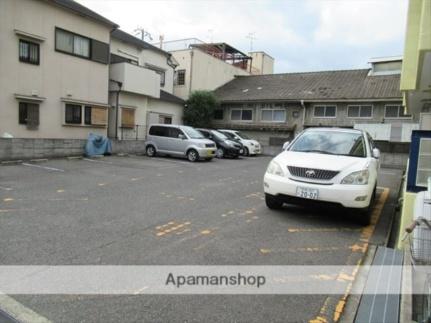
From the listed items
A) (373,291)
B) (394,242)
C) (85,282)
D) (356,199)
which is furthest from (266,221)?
(85,282)

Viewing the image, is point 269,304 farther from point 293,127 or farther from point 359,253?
point 293,127

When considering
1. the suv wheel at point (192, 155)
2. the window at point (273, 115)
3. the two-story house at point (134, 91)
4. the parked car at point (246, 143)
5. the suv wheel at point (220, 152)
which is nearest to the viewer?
the suv wheel at point (192, 155)

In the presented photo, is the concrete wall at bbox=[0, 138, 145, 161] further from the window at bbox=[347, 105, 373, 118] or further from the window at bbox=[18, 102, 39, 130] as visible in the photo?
the window at bbox=[347, 105, 373, 118]

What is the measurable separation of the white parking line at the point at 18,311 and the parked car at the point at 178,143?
12.2 metres

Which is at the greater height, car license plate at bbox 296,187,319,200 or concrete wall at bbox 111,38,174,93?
concrete wall at bbox 111,38,174,93

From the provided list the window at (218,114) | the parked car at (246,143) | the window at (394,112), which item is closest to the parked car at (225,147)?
the parked car at (246,143)

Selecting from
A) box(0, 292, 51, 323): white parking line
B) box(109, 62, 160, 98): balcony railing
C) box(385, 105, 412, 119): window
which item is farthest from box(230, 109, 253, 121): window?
box(0, 292, 51, 323): white parking line

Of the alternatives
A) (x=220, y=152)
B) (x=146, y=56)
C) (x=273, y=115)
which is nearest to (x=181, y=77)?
(x=146, y=56)

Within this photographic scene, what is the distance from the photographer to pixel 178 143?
15.6 metres

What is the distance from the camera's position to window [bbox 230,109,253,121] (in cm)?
2392

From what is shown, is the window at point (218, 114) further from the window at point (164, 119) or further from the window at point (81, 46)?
the window at point (81, 46)

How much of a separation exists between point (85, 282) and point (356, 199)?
405 cm

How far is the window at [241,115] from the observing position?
78.5ft

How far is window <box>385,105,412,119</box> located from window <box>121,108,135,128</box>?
14.7 metres
